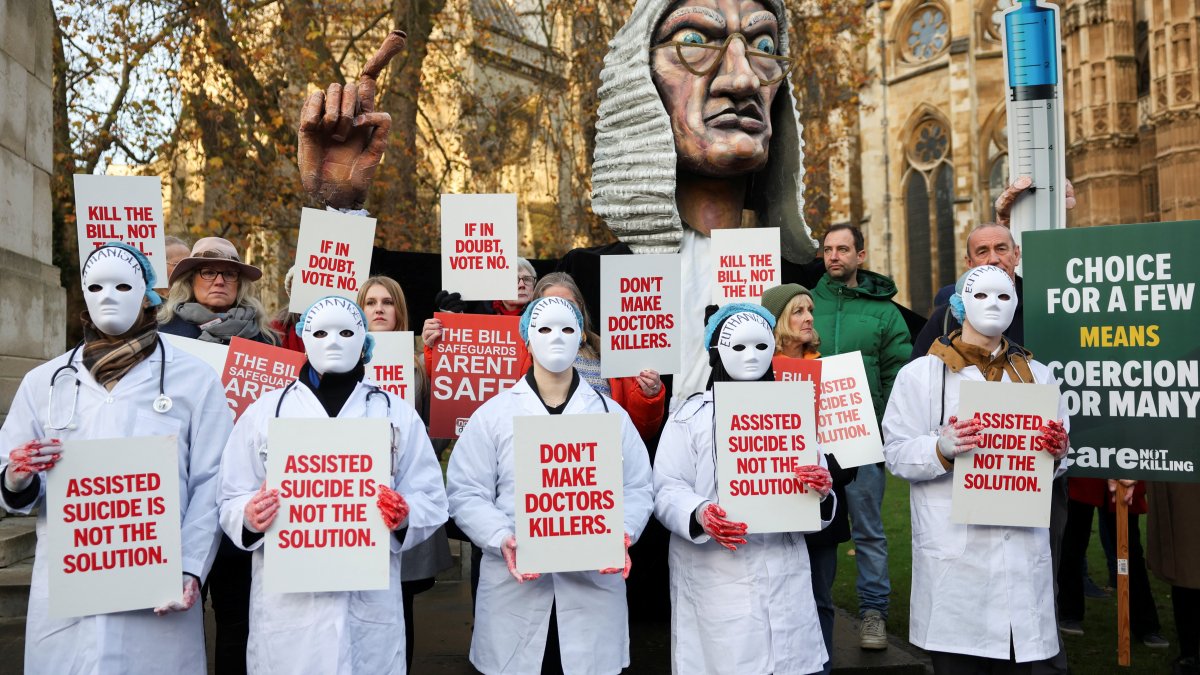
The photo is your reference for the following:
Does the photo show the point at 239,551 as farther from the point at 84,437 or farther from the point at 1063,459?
the point at 1063,459

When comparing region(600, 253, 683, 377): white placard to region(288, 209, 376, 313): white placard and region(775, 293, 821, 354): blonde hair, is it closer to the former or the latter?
region(775, 293, 821, 354): blonde hair

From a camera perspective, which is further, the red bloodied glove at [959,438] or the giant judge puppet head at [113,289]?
the red bloodied glove at [959,438]

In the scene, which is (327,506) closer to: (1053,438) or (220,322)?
(220,322)

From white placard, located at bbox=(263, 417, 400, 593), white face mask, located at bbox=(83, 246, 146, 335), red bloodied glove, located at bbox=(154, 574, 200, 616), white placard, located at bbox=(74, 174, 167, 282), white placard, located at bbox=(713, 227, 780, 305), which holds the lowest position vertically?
red bloodied glove, located at bbox=(154, 574, 200, 616)

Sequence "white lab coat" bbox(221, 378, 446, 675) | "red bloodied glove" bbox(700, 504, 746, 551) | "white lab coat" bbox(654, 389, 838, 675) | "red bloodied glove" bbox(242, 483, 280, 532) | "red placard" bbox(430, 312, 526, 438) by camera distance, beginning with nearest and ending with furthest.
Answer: "red bloodied glove" bbox(242, 483, 280, 532)
"white lab coat" bbox(221, 378, 446, 675)
"red bloodied glove" bbox(700, 504, 746, 551)
"white lab coat" bbox(654, 389, 838, 675)
"red placard" bbox(430, 312, 526, 438)

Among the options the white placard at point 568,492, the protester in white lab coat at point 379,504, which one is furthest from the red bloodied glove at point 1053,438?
the protester in white lab coat at point 379,504

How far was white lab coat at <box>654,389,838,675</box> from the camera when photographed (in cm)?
399

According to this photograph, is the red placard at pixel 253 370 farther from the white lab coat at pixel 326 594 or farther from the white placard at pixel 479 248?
the white placard at pixel 479 248

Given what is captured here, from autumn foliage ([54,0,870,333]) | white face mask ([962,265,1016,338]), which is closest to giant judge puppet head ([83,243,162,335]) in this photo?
white face mask ([962,265,1016,338])

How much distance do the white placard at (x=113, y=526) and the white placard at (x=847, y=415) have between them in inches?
107

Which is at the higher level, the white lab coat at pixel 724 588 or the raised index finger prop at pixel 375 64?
the raised index finger prop at pixel 375 64

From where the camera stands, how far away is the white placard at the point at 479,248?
18.0ft

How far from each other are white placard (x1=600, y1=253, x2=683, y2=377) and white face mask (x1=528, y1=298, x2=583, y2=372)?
673 millimetres

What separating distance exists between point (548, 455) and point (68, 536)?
1559 millimetres
